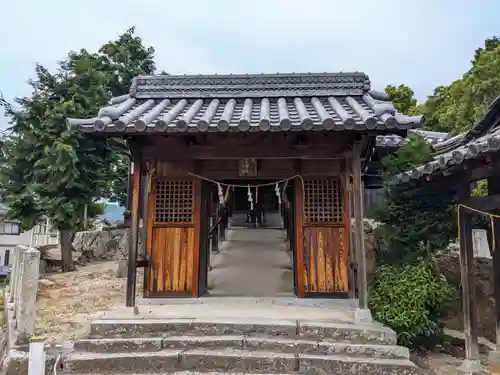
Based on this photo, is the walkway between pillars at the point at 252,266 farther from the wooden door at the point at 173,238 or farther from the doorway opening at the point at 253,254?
the wooden door at the point at 173,238

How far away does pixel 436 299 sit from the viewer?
695 centimetres

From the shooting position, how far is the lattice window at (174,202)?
27.5 ft

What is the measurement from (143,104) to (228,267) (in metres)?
6.50

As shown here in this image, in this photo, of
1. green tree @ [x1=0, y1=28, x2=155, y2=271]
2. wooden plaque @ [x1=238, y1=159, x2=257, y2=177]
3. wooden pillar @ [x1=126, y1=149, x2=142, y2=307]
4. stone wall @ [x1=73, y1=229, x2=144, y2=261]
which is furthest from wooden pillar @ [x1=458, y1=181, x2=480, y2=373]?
stone wall @ [x1=73, y1=229, x2=144, y2=261]

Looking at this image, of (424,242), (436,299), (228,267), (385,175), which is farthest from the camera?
(228,267)

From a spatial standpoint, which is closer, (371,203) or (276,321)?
(276,321)

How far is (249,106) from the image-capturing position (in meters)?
8.24

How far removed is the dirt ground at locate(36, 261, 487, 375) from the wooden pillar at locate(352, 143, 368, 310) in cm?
145

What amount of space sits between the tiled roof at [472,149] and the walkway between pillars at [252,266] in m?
→ 4.15

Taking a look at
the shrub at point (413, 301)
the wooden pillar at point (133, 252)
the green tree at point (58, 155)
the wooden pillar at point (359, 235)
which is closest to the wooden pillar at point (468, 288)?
the shrub at point (413, 301)

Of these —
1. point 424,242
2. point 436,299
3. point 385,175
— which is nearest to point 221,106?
point 385,175

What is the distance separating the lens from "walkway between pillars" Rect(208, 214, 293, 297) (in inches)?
401

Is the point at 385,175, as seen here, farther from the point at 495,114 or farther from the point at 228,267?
the point at 228,267

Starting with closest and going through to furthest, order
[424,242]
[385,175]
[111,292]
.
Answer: [424,242], [385,175], [111,292]
